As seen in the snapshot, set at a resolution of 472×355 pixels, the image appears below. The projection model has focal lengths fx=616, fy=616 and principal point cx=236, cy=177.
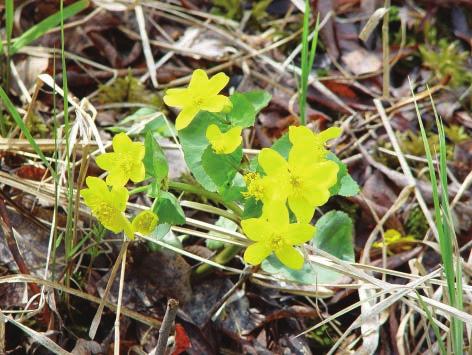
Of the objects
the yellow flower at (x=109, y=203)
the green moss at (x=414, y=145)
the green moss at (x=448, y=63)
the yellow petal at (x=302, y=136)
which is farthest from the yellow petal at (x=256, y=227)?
the green moss at (x=448, y=63)

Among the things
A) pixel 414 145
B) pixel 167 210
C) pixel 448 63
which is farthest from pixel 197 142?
pixel 448 63

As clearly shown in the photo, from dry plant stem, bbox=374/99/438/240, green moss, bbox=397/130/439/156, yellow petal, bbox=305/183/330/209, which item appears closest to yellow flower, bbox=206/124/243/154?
yellow petal, bbox=305/183/330/209

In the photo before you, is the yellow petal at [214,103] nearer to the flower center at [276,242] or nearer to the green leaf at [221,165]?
the green leaf at [221,165]

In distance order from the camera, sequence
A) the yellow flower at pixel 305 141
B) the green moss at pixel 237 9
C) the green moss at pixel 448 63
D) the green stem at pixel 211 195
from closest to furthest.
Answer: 1. the yellow flower at pixel 305 141
2. the green stem at pixel 211 195
3. the green moss at pixel 448 63
4. the green moss at pixel 237 9

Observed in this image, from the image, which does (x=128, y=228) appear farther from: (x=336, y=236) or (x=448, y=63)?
(x=448, y=63)

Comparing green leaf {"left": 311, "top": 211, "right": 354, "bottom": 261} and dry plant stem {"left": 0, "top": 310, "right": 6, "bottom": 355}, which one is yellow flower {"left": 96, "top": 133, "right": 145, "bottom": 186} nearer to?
dry plant stem {"left": 0, "top": 310, "right": 6, "bottom": 355}

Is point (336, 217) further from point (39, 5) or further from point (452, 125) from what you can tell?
point (39, 5)

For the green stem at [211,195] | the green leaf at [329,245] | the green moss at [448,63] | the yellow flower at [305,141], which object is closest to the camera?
the yellow flower at [305,141]

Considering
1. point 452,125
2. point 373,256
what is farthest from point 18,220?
point 452,125
